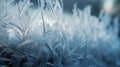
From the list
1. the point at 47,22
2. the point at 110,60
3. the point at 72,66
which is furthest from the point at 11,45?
the point at 110,60

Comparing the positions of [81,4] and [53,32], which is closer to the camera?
[53,32]

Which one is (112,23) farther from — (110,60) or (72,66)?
(72,66)

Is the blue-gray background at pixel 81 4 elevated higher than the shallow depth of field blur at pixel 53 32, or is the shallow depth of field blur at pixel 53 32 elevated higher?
the blue-gray background at pixel 81 4

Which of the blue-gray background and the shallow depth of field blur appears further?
the blue-gray background

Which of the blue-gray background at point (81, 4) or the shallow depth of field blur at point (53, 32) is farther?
the blue-gray background at point (81, 4)

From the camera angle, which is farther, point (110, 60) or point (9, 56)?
point (110, 60)

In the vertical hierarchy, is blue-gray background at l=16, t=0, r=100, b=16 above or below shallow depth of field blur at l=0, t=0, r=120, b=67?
above

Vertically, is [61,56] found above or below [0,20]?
below

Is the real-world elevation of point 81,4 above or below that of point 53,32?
above
